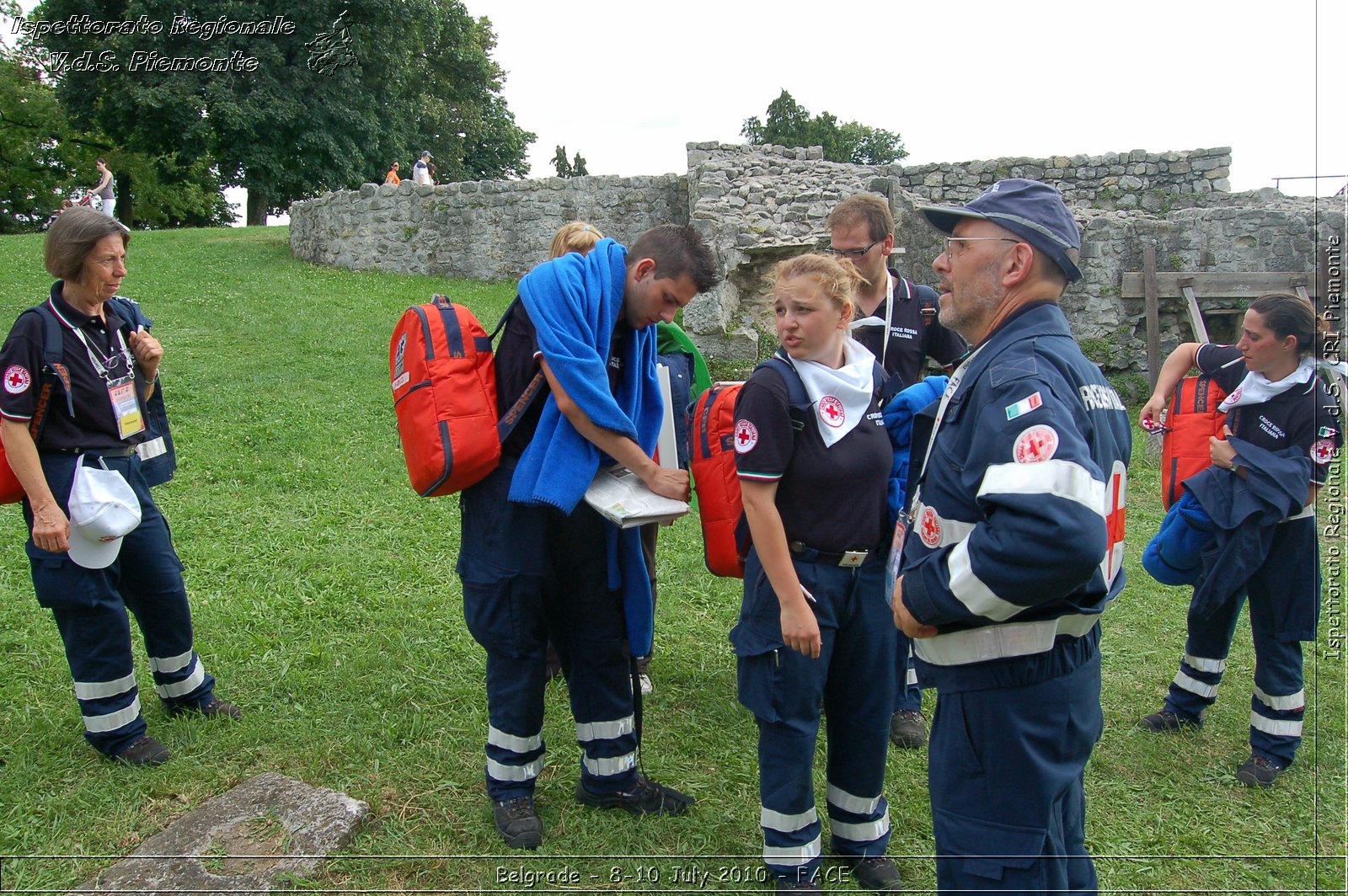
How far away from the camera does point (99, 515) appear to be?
3.33 metres

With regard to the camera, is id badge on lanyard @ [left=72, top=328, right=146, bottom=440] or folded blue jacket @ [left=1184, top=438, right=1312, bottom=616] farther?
folded blue jacket @ [left=1184, top=438, right=1312, bottom=616]

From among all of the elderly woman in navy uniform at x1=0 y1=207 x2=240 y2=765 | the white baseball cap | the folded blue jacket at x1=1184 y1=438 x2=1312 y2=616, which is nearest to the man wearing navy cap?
the folded blue jacket at x1=1184 y1=438 x2=1312 y2=616

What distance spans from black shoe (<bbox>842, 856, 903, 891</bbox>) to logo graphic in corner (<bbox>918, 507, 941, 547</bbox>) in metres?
1.48

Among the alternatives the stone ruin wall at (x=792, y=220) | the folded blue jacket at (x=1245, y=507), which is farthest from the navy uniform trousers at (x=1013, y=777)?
the stone ruin wall at (x=792, y=220)

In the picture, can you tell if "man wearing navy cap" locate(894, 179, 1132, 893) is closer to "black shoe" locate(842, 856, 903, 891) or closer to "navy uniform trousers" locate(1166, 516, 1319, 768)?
"black shoe" locate(842, 856, 903, 891)

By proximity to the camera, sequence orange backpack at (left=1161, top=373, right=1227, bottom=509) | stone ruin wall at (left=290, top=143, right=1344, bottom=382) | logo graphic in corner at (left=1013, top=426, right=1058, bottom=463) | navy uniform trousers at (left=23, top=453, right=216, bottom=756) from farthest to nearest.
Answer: stone ruin wall at (left=290, top=143, right=1344, bottom=382) < orange backpack at (left=1161, top=373, right=1227, bottom=509) < navy uniform trousers at (left=23, top=453, right=216, bottom=756) < logo graphic in corner at (left=1013, top=426, right=1058, bottom=463)

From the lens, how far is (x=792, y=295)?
2.76 m

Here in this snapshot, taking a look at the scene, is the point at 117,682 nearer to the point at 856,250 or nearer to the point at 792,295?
the point at 792,295

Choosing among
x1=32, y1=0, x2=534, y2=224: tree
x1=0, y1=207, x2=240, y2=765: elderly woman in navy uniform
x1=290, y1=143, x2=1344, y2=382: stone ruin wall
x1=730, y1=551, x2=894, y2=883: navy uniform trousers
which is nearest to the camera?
x1=730, y1=551, x2=894, y2=883: navy uniform trousers

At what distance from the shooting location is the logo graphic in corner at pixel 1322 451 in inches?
151

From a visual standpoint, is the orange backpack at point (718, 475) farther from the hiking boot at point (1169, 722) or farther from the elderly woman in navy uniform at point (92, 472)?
the hiking boot at point (1169, 722)

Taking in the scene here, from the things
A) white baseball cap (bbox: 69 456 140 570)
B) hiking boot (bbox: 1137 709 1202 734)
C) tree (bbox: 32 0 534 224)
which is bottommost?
hiking boot (bbox: 1137 709 1202 734)

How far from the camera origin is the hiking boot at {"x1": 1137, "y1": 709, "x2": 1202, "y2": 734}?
4301 millimetres

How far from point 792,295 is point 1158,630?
4031 millimetres
